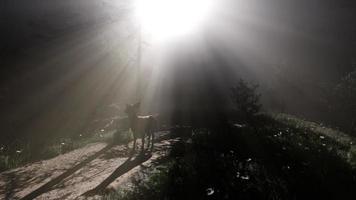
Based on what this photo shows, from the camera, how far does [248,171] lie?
10938 mm

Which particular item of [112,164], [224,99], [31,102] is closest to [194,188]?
[112,164]

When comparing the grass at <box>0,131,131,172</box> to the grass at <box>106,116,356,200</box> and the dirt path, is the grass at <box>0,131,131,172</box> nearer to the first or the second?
the dirt path

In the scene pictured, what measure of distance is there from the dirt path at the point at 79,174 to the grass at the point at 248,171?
39.3 inches

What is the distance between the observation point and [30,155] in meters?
17.5

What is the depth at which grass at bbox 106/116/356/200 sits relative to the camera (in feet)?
30.8

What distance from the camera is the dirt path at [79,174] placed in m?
10.0

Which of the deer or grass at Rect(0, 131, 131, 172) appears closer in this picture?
the deer

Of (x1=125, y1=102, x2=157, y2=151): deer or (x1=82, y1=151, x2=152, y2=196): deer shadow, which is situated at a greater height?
(x1=125, y1=102, x2=157, y2=151): deer

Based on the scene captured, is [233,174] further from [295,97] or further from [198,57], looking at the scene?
[198,57]

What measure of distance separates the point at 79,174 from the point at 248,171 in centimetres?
588

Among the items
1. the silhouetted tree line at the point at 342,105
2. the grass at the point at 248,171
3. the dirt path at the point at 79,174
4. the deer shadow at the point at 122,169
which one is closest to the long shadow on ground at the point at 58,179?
the dirt path at the point at 79,174

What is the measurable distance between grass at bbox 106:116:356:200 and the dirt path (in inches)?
39.3

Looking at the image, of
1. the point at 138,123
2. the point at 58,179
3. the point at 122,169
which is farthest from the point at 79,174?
the point at 138,123

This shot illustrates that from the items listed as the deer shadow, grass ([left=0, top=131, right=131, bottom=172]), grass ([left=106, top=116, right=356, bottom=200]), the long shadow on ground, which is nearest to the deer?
the deer shadow
